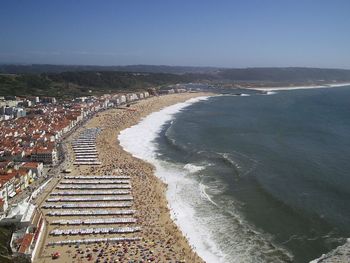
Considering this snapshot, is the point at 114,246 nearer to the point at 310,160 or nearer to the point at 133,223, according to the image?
the point at 133,223

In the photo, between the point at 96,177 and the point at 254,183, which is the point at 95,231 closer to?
the point at 96,177

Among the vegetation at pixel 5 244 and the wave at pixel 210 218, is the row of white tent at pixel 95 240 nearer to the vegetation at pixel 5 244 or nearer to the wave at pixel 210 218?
the vegetation at pixel 5 244

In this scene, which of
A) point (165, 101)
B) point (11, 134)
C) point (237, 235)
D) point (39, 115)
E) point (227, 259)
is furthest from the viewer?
point (165, 101)

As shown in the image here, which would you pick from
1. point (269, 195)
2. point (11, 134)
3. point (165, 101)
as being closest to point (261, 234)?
point (269, 195)

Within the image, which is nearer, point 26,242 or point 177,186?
point 26,242

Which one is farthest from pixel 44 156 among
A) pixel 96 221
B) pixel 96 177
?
pixel 96 221

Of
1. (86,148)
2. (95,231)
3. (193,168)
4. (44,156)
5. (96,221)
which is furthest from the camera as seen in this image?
(86,148)

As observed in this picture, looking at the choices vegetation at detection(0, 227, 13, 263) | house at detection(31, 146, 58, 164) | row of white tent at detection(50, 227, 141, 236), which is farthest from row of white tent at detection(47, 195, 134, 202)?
house at detection(31, 146, 58, 164)
